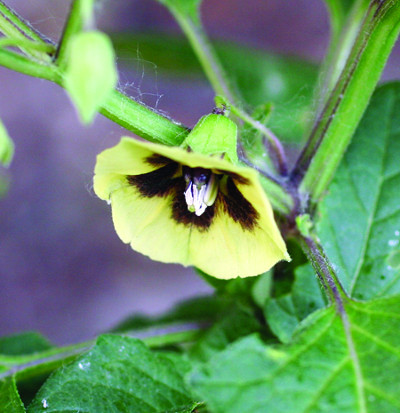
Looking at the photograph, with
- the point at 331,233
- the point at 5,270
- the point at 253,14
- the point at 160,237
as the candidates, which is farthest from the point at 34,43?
the point at 253,14

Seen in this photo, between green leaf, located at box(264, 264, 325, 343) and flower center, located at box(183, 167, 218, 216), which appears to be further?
green leaf, located at box(264, 264, 325, 343)

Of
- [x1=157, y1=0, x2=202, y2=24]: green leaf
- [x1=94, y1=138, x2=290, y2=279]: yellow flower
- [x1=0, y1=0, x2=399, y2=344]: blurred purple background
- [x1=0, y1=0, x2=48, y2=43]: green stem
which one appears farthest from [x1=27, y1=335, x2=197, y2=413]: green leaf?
[x1=0, y1=0, x2=399, y2=344]: blurred purple background

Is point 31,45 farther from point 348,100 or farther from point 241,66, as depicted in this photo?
point 241,66

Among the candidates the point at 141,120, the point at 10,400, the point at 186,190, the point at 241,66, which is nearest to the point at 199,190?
the point at 186,190

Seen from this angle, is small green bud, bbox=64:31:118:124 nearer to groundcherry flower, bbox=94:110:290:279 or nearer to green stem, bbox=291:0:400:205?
groundcherry flower, bbox=94:110:290:279

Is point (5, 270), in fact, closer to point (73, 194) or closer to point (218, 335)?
point (73, 194)

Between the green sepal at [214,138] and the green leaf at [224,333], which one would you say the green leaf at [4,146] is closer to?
the green sepal at [214,138]
